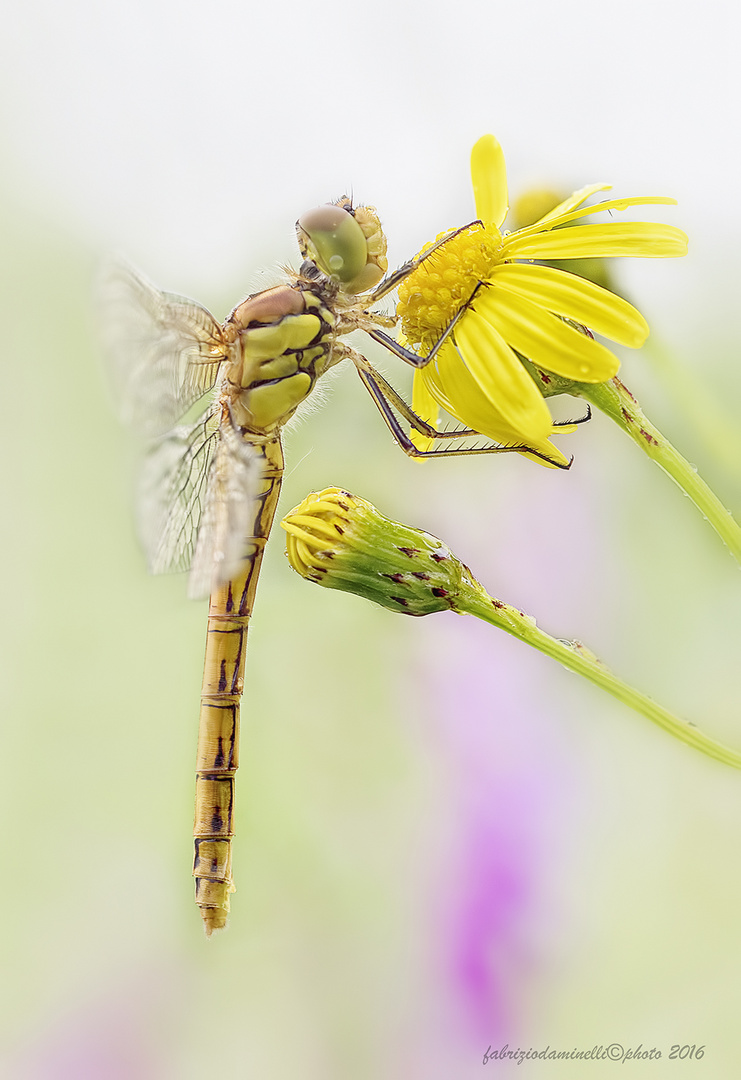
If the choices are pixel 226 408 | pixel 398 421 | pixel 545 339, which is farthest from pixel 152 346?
pixel 545 339

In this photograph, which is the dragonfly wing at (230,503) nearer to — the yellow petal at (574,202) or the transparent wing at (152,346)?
the transparent wing at (152,346)

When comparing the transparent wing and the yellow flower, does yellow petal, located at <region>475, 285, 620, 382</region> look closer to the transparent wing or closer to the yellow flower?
the yellow flower

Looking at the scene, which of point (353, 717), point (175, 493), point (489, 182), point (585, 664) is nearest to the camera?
point (585, 664)

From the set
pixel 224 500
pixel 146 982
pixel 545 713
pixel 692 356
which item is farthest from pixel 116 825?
pixel 692 356

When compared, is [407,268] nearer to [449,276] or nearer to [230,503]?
[449,276]

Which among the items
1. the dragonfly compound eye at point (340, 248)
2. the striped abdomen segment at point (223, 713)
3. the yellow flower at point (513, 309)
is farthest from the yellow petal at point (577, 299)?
the striped abdomen segment at point (223, 713)

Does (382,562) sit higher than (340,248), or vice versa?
(340,248)

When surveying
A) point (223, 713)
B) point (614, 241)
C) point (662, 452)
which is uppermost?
point (614, 241)
